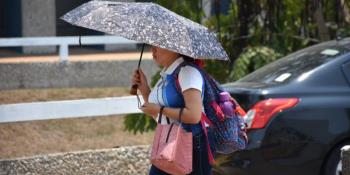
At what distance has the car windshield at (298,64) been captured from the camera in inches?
288

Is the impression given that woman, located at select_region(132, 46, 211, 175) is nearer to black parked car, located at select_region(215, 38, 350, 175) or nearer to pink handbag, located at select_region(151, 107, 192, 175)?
pink handbag, located at select_region(151, 107, 192, 175)

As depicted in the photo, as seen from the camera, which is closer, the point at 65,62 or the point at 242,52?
the point at 242,52

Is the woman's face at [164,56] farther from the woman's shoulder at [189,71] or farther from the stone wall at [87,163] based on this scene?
the stone wall at [87,163]

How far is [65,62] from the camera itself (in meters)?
15.5

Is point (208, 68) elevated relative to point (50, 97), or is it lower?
elevated

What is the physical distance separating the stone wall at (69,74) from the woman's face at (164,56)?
923 centimetres

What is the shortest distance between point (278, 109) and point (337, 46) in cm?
109

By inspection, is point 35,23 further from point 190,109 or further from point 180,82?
point 190,109

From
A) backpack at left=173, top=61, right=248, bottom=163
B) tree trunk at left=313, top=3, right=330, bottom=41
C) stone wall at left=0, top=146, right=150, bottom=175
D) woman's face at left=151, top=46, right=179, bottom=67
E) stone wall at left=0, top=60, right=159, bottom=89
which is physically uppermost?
woman's face at left=151, top=46, right=179, bottom=67

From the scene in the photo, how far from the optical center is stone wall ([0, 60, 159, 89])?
1473cm

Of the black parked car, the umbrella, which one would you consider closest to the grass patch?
the black parked car

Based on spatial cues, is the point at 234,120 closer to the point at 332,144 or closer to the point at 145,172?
the point at 332,144

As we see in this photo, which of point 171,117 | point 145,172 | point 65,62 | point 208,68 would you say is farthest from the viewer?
point 65,62

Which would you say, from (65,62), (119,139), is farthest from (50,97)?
(119,139)
